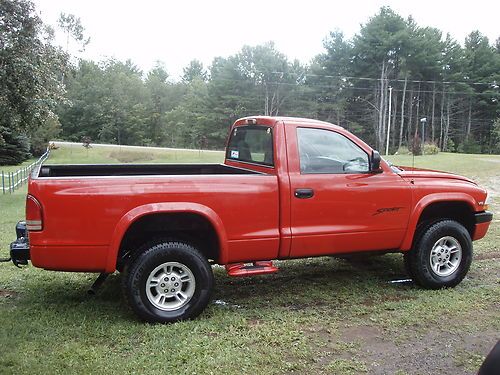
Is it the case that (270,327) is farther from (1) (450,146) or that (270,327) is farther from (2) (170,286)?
(1) (450,146)

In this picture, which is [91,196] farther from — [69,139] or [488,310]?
[69,139]

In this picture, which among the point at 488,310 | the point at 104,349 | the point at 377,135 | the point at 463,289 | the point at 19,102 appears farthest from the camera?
the point at 377,135

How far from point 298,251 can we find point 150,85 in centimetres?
6568

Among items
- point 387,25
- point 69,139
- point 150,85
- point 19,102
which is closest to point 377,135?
point 387,25

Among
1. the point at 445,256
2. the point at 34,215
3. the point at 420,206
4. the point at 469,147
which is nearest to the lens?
the point at 34,215

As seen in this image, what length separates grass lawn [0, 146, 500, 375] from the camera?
3.53m

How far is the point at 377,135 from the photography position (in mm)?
54656

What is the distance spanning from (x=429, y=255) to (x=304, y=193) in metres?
1.70

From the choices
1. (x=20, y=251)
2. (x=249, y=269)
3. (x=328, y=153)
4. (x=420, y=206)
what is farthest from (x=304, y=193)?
(x=20, y=251)

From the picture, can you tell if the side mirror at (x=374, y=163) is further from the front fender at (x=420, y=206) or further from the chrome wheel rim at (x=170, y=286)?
the chrome wheel rim at (x=170, y=286)

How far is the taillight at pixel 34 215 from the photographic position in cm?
389

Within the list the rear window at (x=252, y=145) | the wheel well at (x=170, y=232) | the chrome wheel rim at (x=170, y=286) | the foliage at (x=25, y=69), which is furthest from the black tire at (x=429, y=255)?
the foliage at (x=25, y=69)

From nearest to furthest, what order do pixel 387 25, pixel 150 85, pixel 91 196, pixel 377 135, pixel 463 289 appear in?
pixel 91 196 < pixel 463 289 < pixel 387 25 < pixel 377 135 < pixel 150 85

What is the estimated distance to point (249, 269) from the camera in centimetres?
457
